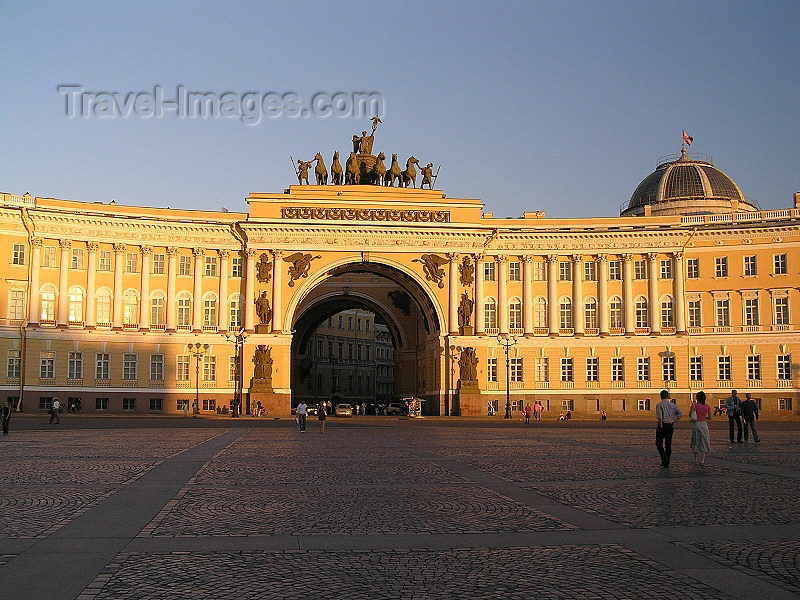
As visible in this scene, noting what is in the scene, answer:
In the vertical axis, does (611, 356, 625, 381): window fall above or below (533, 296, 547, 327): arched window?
below

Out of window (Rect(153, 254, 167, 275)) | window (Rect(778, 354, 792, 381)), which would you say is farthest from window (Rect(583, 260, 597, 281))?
window (Rect(153, 254, 167, 275))

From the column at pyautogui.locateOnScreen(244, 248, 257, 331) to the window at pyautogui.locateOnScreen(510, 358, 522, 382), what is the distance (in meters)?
21.5

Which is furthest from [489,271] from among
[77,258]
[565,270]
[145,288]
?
[77,258]

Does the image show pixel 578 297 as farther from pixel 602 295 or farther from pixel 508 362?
pixel 508 362

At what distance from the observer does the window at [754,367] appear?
77875 mm

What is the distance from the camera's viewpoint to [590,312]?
80.9m

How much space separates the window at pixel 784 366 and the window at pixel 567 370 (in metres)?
16.4

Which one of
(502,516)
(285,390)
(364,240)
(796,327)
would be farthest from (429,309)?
(502,516)

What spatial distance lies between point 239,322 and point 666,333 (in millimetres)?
35227

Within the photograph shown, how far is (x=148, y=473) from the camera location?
71.9 ft

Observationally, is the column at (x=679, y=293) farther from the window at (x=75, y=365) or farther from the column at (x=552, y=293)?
the window at (x=75, y=365)

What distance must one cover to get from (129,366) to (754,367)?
1980 inches

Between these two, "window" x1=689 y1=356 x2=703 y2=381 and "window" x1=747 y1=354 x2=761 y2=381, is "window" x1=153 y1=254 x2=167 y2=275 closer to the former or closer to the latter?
"window" x1=689 y1=356 x2=703 y2=381

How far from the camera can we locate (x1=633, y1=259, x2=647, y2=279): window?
8062cm
